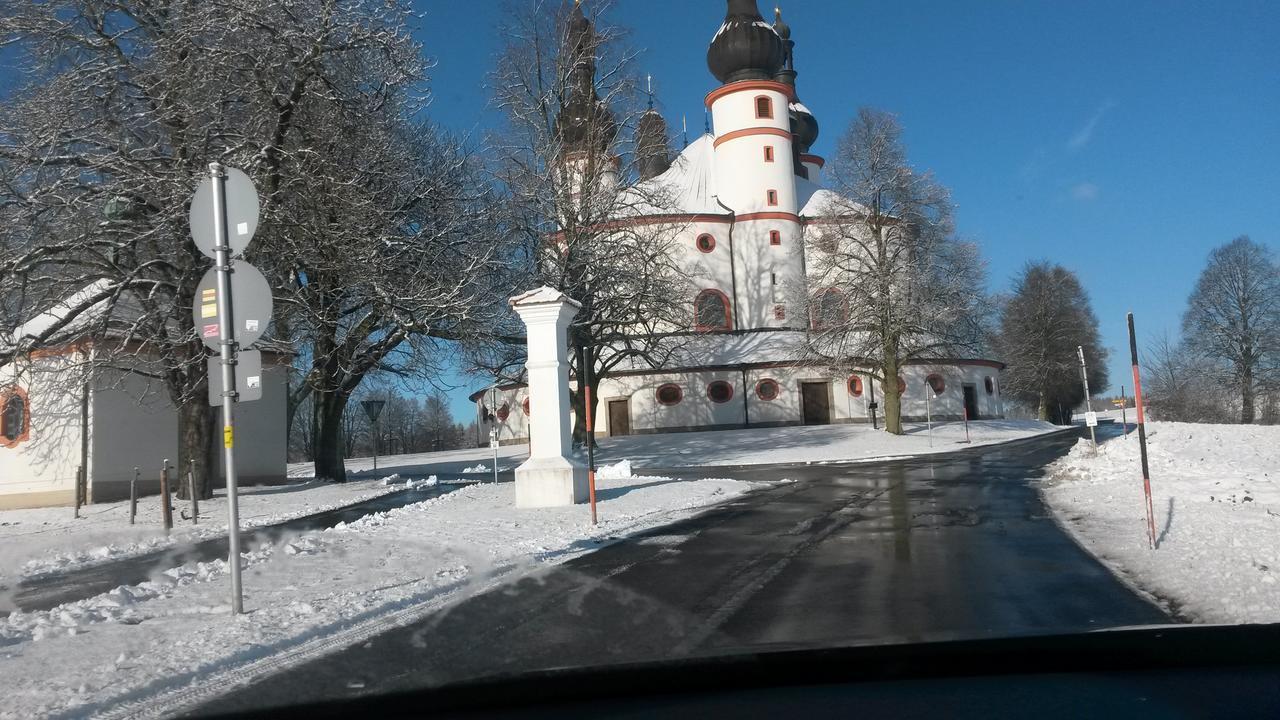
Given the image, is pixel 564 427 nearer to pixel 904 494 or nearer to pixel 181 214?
pixel 904 494

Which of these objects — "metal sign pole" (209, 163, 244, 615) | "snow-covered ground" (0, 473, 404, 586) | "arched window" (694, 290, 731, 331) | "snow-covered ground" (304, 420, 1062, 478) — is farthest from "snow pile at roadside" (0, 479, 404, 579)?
"arched window" (694, 290, 731, 331)

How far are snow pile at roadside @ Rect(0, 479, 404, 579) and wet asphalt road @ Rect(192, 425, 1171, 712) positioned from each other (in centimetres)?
518

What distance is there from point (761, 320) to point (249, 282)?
44.6 m

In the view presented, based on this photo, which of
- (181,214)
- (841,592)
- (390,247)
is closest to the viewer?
(841,592)

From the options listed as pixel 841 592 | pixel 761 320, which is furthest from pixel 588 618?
pixel 761 320

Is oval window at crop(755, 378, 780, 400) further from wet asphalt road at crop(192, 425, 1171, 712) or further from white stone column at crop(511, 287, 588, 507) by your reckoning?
wet asphalt road at crop(192, 425, 1171, 712)

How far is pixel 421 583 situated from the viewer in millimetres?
8125

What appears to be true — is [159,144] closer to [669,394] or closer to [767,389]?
[669,394]

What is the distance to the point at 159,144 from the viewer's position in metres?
17.8

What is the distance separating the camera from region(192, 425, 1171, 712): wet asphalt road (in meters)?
5.08

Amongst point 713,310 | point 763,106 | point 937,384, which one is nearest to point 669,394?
point 713,310

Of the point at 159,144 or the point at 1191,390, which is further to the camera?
the point at 1191,390

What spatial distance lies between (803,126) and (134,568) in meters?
56.3

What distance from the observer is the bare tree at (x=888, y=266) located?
35344 mm
